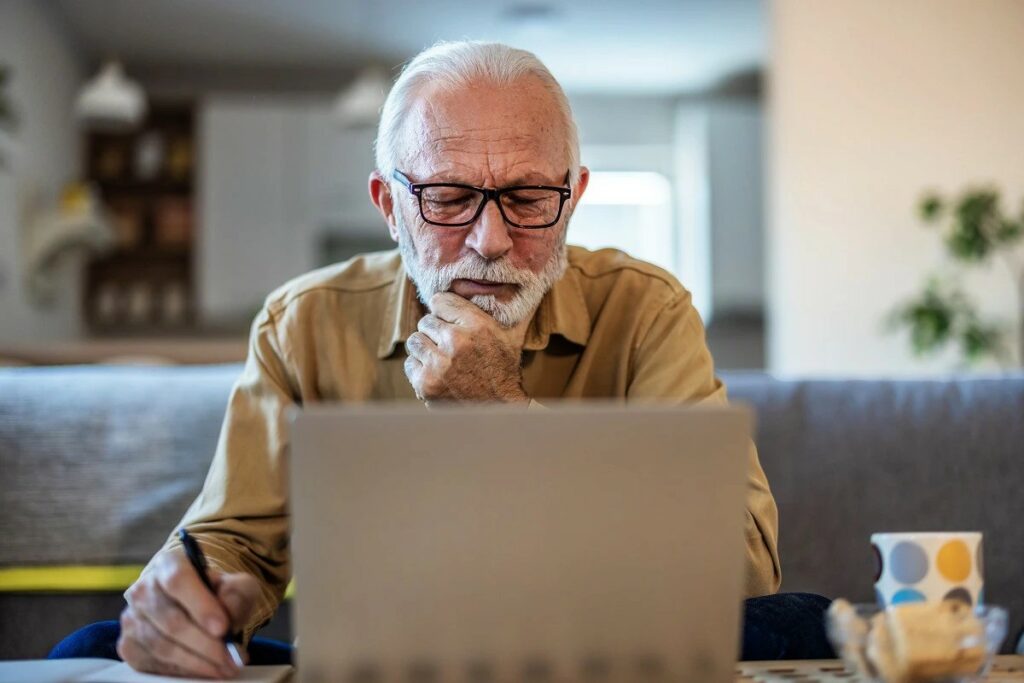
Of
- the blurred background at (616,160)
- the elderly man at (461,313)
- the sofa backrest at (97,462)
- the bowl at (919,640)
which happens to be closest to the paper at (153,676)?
the elderly man at (461,313)

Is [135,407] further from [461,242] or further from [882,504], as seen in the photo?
[882,504]

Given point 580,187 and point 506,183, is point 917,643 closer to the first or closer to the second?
point 506,183

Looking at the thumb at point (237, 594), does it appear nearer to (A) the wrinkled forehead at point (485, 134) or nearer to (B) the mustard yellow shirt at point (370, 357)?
(B) the mustard yellow shirt at point (370, 357)

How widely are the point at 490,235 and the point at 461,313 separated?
0.32 ft

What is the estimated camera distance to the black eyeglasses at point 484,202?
1.22m

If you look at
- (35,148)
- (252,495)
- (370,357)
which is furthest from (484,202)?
(35,148)

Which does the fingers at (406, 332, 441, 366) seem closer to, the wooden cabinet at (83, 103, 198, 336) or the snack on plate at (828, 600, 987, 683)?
the snack on plate at (828, 600, 987, 683)

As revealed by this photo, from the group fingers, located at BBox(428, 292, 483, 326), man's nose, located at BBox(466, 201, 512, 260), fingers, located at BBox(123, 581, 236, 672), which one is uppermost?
man's nose, located at BBox(466, 201, 512, 260)

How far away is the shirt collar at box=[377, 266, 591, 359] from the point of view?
1345 mm

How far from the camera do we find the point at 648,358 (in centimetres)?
131

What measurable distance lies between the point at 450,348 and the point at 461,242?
161 mm

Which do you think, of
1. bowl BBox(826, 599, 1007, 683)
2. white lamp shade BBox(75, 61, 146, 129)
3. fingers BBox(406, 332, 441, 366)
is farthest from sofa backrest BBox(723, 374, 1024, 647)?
white lamp shade BBox(75, 61, 146, 129)

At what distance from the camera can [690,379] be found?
126cm

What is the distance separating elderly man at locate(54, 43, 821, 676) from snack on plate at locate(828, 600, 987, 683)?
0.37m
